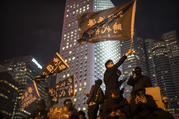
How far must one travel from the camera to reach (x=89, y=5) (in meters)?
81.9

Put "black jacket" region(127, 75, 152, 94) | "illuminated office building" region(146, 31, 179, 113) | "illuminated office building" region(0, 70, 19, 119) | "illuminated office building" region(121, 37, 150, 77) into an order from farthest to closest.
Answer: "illuminated office building" region(121, 37, 150, 77) < "illuminated office building" region(146, 31, 179, 113) < "illuminated office building" region(0, 70, 19, 119) < "black jacket" region(127, 75, 152, 94)

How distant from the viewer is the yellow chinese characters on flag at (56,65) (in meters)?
14.2

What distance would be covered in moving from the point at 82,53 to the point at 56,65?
6068 cm

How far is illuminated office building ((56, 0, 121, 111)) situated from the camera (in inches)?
2625

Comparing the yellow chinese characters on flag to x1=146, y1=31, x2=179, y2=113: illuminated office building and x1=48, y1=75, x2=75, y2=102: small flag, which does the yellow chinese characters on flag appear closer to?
x1=48, y1=75, x2=75, y2=102: small flag

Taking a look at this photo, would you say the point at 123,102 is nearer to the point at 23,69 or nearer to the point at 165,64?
the point at 165,64

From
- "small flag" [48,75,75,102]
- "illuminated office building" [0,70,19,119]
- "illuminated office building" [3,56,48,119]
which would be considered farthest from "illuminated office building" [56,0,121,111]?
"illuminated office building" [3,56,48,119]

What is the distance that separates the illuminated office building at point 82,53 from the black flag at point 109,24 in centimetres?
5347

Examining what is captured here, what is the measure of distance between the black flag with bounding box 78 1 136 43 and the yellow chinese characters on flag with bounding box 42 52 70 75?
14.4 ft

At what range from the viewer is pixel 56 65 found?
1442 centimetres

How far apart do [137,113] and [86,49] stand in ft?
233

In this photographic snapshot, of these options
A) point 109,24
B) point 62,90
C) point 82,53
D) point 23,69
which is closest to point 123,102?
point 109,24

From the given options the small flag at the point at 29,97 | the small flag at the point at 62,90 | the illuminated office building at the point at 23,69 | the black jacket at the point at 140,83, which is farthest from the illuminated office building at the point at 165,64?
the black jacket at the point at 140,83

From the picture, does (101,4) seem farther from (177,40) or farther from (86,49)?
(177,40)
